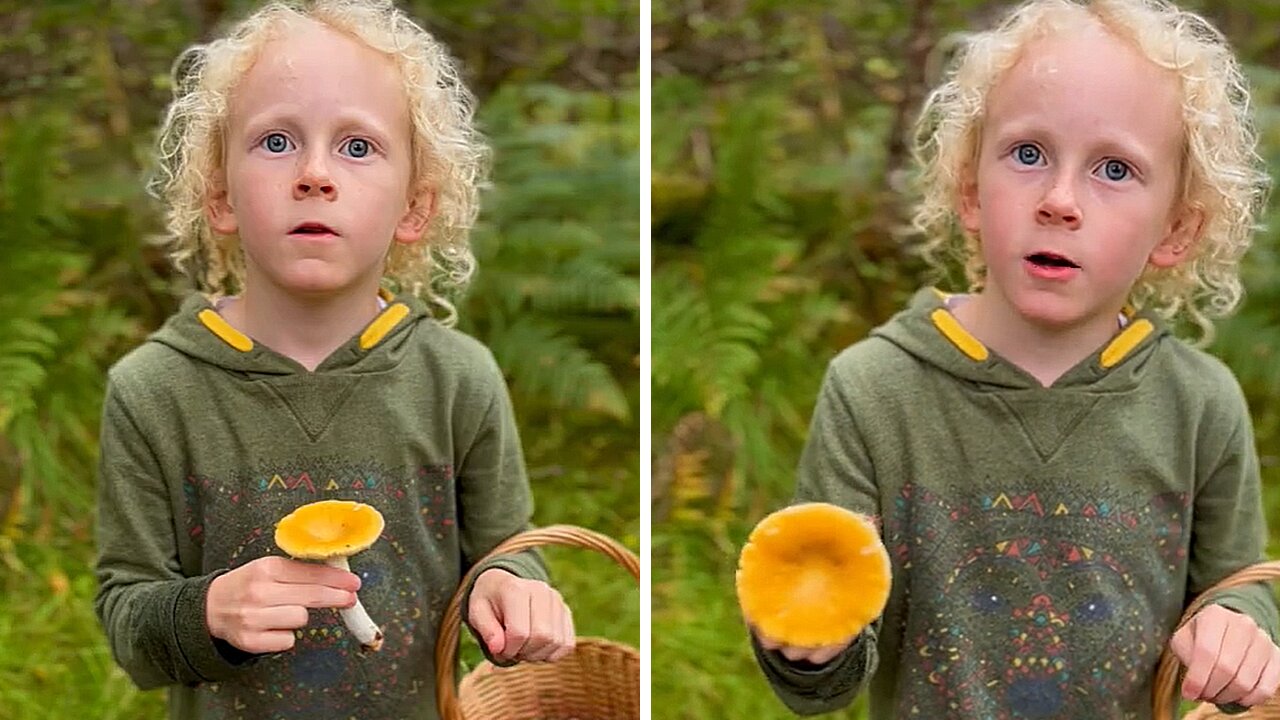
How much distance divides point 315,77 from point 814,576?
67 cm

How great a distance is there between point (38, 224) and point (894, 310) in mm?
1047

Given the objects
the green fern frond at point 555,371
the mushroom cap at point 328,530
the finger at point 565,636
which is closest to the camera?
the mushroom cap at point 328,530

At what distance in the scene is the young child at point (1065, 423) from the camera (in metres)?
1.46

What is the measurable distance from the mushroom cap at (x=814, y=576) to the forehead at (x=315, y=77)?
556 millimetres

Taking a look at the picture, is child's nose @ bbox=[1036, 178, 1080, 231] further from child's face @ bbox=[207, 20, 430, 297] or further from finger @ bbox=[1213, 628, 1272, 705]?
child's face @ bbox=[207, 20, 430, 297]

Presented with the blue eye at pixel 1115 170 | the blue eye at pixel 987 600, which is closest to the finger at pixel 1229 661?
the blue eye at pixel 987 600

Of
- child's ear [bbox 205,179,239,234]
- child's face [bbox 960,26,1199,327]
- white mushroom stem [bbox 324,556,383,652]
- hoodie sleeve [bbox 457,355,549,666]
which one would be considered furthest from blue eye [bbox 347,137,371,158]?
child's face [bbox 960,26,1199,327]

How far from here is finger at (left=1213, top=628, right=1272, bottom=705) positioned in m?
1.47

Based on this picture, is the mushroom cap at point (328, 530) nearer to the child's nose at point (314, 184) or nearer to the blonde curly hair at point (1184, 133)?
the child's nose at point (314, 184)

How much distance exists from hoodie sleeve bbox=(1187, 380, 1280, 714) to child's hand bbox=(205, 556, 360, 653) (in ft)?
2.72

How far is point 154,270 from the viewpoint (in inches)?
74.2

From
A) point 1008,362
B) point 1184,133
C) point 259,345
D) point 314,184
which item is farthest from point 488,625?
point 1184,133

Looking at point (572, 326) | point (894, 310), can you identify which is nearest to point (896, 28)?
point (894, 310)

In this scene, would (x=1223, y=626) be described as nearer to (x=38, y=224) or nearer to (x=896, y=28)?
(x=896, y=28)
